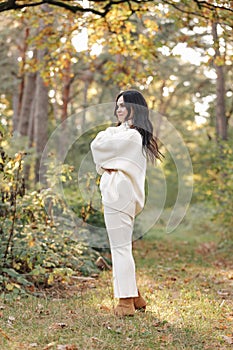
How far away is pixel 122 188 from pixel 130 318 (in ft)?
3.88

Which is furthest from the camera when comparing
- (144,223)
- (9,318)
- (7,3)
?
(144,223)

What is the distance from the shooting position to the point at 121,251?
5172 mm

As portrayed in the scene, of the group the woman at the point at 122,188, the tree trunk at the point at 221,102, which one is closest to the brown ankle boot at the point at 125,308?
the woman at the point at 122,188

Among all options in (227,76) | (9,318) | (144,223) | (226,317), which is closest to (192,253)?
(144,223)

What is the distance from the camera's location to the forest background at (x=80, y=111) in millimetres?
6594

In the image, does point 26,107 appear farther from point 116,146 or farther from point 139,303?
point 139,303

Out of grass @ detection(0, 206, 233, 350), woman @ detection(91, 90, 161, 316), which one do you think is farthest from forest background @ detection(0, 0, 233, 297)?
woman @ detection(91, 90, 161, 316)

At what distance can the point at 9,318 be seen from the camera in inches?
190

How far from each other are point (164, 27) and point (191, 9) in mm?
6039

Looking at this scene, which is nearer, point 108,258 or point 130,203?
point 130,203

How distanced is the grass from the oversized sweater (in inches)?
41.2

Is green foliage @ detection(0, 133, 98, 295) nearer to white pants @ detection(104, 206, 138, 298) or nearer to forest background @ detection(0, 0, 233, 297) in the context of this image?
forest background @ detection(0, 0, 233, 297)

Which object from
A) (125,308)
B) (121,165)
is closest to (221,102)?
(121,165)

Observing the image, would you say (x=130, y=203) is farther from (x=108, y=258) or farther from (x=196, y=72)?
(x=196, y=72)
